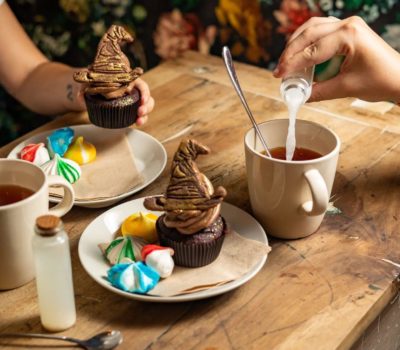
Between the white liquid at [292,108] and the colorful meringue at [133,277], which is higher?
the white liquid at [292,108]

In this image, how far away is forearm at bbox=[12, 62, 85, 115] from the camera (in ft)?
4.69

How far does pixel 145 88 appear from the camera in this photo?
4.13ft

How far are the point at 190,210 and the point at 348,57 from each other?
0.45 m

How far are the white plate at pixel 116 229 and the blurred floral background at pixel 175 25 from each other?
2.74 feet

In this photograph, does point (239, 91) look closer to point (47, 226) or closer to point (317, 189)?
point (317, 189)

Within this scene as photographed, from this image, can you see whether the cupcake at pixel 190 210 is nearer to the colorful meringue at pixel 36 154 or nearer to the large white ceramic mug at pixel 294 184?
the large white ceramic mug at pixel 294 184

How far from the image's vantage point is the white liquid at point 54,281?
765 mm

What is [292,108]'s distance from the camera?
104cm

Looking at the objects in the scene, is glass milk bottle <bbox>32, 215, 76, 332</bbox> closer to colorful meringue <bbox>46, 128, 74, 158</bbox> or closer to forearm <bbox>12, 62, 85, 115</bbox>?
colorful meringue <bbox>46, 128, 74, 158</bbox>

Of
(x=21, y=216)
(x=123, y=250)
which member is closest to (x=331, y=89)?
(x=123, y=250)

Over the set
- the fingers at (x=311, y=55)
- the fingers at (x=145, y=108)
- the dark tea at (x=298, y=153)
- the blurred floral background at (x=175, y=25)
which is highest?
the fingers at (x=311, y=55)

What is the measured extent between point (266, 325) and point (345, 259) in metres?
0.20

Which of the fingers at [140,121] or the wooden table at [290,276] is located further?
the fingers at [140,121]

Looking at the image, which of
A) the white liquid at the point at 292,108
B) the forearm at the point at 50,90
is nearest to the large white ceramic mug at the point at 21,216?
the white liquid at the point at 292,108
